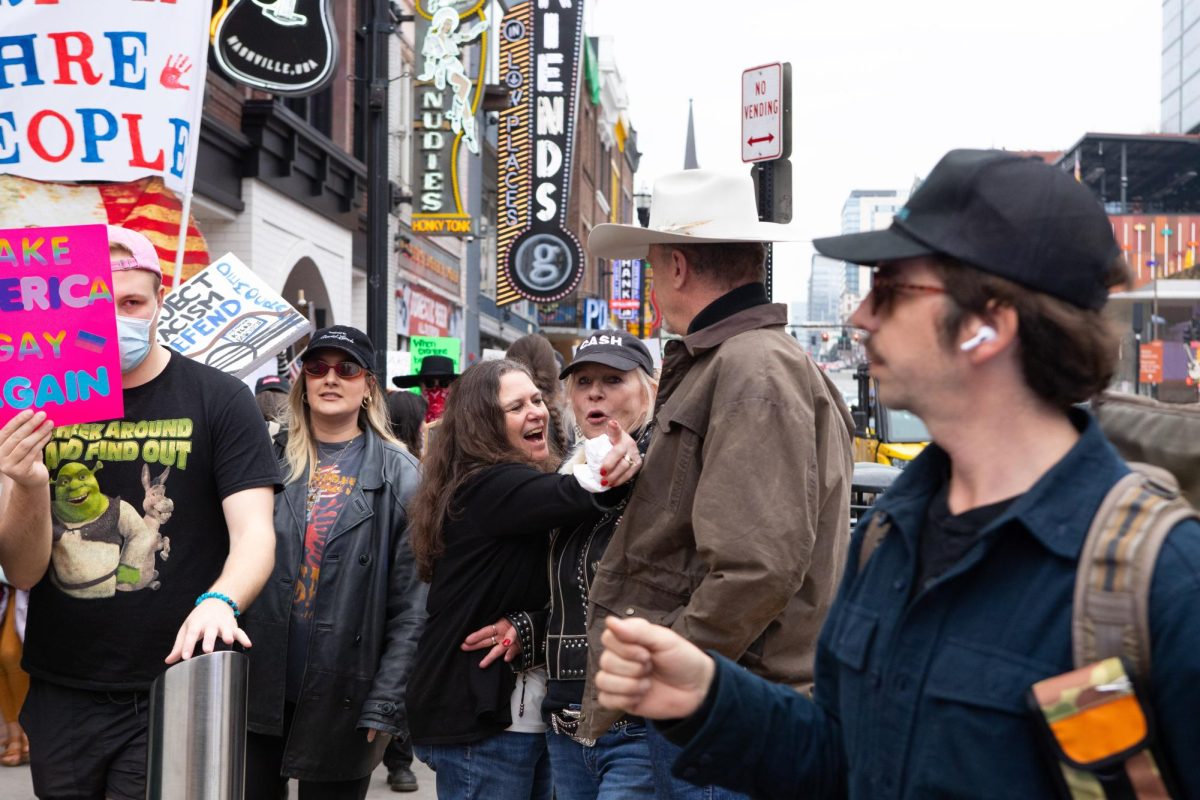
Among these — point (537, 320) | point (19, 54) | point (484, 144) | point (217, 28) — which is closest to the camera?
point (19, 54)

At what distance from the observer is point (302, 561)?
4.49 m

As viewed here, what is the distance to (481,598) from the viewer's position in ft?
13.0

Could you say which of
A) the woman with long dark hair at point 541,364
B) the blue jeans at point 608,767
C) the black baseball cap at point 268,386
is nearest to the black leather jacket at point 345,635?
the blue jeans at point 608,767

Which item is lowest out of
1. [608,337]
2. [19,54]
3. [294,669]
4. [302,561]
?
[294,669]

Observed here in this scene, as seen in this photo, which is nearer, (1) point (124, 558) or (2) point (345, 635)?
(1) point (124, 558)

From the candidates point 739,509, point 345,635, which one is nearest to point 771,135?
point 345,635

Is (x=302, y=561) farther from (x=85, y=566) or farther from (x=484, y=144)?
(x=484, y=144)

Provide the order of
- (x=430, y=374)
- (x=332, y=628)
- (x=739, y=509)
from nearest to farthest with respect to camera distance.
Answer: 1. (x=739, y=509)
2. (x=332, y=628)
3. (x=430, y=374)

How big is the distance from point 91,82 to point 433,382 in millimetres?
5199

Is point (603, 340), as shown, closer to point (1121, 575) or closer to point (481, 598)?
point (481, 598)

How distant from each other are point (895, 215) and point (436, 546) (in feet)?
8.27

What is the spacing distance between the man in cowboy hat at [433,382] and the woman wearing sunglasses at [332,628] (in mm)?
4761

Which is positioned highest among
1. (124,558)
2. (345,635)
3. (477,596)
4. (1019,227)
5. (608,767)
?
(1019,227)

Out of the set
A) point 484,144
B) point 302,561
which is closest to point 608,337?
point 302,561
